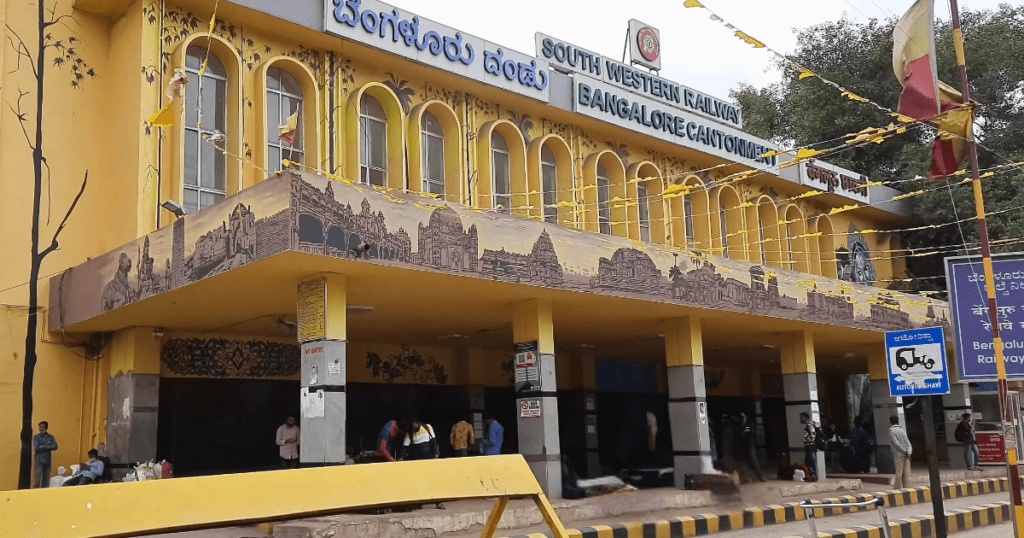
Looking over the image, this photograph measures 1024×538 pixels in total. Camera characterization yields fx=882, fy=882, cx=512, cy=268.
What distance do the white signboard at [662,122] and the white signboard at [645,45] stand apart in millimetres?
1307

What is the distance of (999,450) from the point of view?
23328 millimetres

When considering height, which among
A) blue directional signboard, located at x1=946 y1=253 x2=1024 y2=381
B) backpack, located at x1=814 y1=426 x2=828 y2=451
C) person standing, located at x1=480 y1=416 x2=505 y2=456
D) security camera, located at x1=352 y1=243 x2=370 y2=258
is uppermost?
security camera, located at x1=352 y1=243 x2=370 y2=258

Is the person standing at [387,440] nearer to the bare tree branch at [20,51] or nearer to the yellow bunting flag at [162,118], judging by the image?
the yellow bunting flag at [162,118]

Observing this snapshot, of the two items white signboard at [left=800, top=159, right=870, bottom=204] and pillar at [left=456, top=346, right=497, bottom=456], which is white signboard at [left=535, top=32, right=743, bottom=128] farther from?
pillar at [left=456, top=346, right=497, bottom=456]

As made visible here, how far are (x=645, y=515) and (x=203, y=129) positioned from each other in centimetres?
953

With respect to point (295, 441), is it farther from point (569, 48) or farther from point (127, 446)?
point (569, 48)

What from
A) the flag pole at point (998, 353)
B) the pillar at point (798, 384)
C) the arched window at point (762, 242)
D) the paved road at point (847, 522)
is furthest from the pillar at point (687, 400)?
the arched window at point (762, 242)

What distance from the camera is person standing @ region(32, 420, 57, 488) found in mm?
13250

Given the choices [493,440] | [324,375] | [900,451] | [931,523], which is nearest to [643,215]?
[900,451]

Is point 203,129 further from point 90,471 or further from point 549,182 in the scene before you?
point 549,182

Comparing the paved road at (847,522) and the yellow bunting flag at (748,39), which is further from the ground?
the yellow bunting flag at (748,39)

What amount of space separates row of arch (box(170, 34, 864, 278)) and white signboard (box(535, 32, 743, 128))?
161 centimetres

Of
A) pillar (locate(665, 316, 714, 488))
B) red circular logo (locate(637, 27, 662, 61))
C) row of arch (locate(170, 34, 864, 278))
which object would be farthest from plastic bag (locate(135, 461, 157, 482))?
red circular logo (locate(637, 27, 662, 61))

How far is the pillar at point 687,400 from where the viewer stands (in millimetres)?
16203
